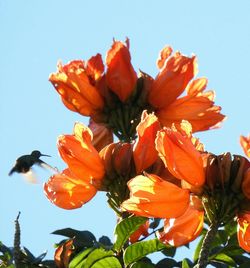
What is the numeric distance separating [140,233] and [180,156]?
65 centimetres

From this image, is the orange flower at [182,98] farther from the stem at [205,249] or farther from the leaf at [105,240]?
the stem at [205,249]

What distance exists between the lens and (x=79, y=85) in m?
3.87

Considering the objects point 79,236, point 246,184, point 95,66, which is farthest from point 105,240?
point 246,184

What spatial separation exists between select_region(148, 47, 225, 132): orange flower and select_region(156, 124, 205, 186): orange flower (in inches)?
44.3

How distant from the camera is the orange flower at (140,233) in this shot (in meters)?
3.22

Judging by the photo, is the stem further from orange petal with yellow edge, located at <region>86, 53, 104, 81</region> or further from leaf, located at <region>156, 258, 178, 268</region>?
orange petal with yellow edge, located at <region>86, 53, 104, 81</region>

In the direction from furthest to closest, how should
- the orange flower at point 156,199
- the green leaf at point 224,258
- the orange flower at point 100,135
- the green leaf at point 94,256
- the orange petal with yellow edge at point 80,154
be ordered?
the orange flower at point 100,135 → the green leaf at point 224,258 → the orange petal with yellow edge at point 80,154 → the green leaf at point 94,256 → the orange flower at point 156,199

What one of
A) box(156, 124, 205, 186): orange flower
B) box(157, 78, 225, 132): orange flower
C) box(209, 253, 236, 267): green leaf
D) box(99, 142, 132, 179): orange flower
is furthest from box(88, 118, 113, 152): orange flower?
box(156, 124, 205, 186): orange flower

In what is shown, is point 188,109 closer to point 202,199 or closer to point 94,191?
point 94,191

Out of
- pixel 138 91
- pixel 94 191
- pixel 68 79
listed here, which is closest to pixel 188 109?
pixel 138 91

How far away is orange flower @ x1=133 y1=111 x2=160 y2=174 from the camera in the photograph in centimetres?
307

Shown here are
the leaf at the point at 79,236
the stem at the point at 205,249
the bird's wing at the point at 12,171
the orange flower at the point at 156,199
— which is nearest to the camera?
the stem at the point at 205,249

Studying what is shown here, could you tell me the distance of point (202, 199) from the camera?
9.39 ft

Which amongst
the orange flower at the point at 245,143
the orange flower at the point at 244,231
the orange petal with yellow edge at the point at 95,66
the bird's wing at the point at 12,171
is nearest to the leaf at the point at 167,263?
the orange flower at the point at 244,231
